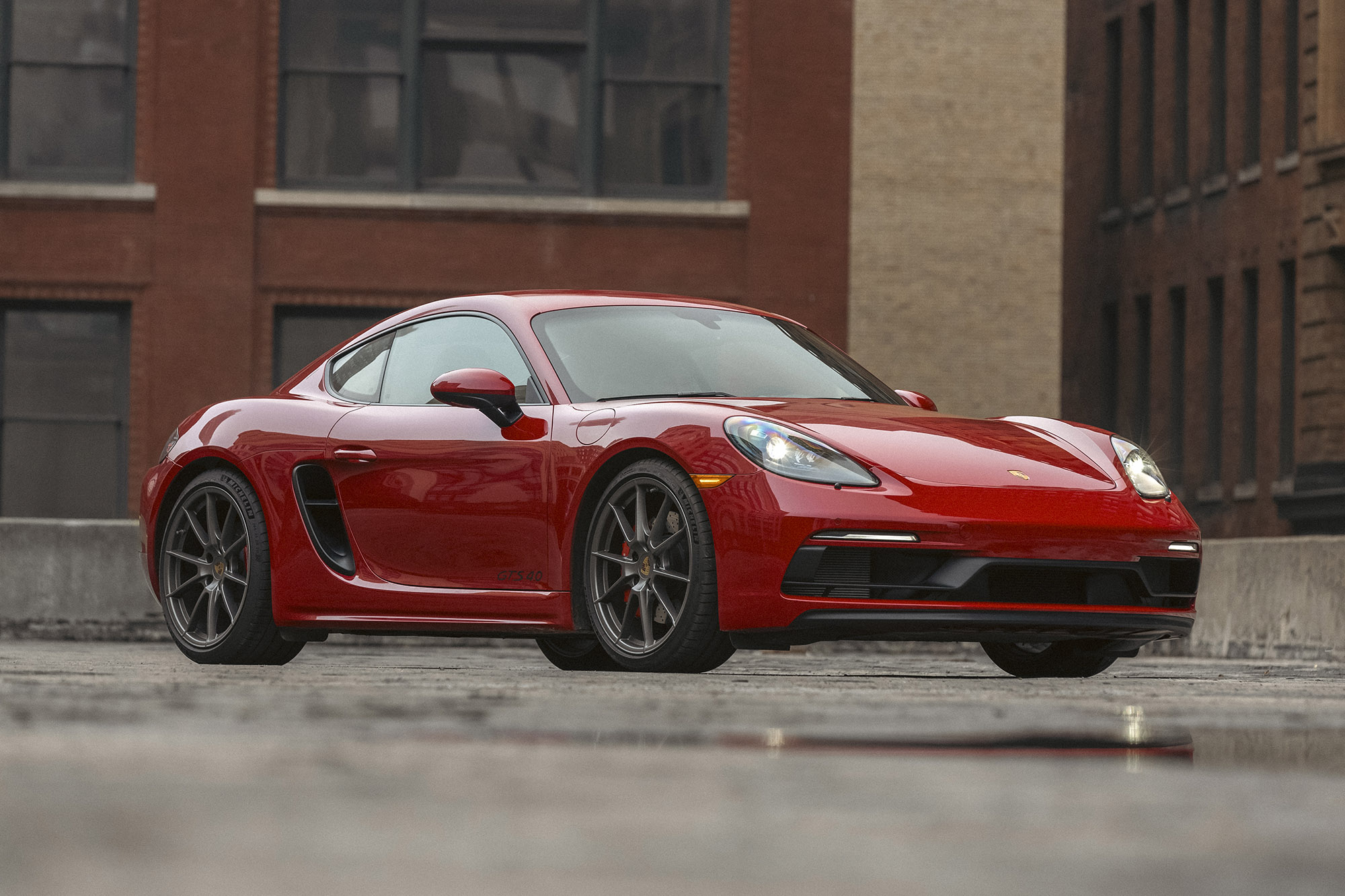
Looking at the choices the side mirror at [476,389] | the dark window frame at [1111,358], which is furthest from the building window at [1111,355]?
the side mirror at [476,389]

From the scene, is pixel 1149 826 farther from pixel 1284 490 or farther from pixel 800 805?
pixel 1284 490

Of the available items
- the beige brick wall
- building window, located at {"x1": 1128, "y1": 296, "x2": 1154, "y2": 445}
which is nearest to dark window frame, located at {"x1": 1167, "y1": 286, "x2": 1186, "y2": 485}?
building window, located at {"x1": 1128, "y1": 296, "x2": 1154, "y2": 445}

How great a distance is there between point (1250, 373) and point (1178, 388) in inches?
101

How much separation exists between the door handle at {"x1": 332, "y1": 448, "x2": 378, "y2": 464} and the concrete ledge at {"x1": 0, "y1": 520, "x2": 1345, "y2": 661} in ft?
16.3

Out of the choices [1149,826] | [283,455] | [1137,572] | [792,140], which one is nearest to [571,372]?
[283,455]

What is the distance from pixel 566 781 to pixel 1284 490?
32.3 metres

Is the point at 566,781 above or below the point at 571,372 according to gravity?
below

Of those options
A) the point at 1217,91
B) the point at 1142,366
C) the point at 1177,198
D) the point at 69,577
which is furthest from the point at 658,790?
the point at 1142,366

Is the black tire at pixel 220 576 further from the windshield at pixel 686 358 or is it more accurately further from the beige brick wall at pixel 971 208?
the beige brick wall at pixel 971 208

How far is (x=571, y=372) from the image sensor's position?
812 cm

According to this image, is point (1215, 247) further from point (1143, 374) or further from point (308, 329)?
point (308, 329)

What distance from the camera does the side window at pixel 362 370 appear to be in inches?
346

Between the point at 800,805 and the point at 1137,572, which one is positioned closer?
the point at 800,805

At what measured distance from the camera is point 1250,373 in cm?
3638
